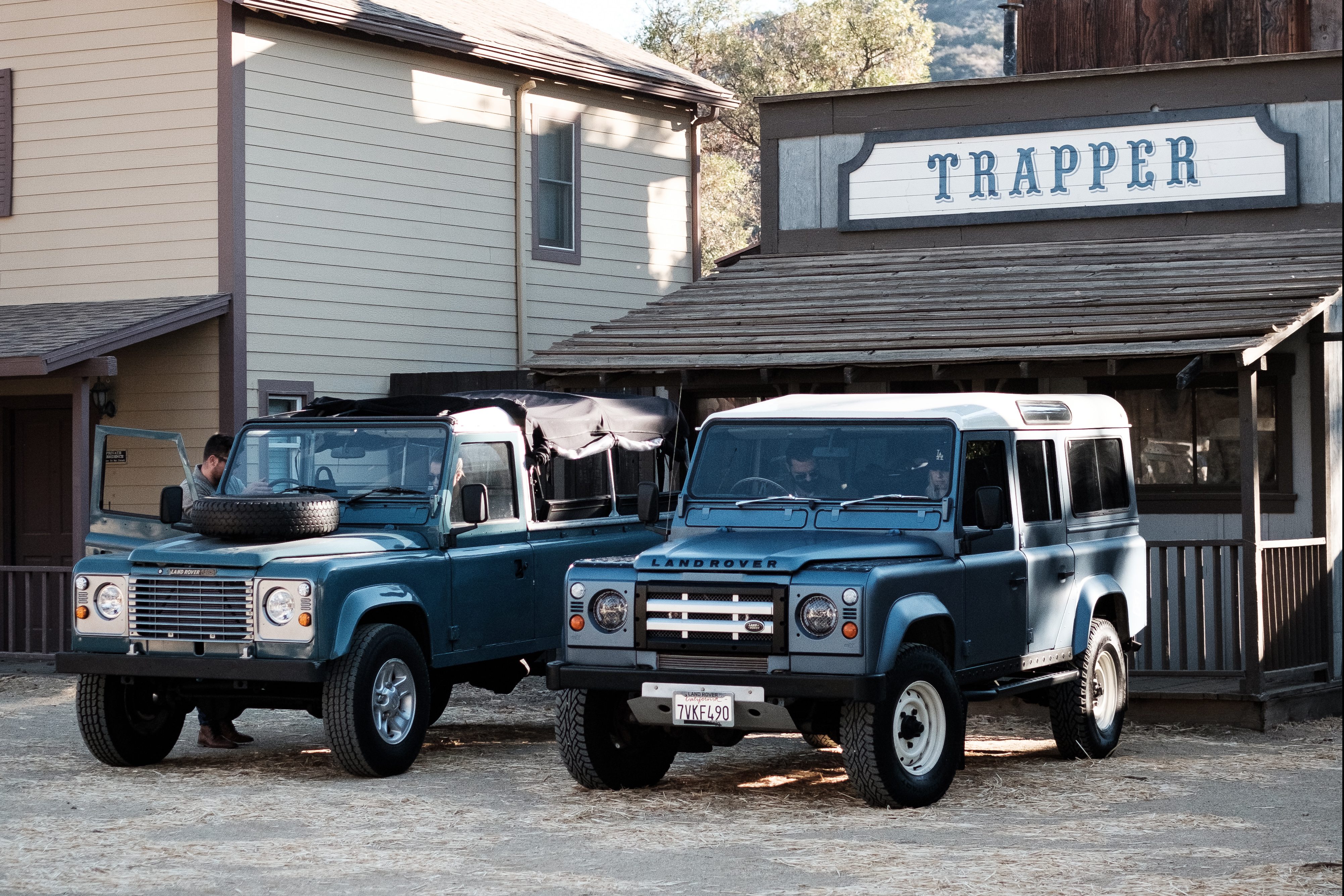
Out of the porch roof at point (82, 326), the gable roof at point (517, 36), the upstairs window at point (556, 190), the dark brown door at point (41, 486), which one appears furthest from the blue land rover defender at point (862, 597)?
the upstairs window at point (556, 190)

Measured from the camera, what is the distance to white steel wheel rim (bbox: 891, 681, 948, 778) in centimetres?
880

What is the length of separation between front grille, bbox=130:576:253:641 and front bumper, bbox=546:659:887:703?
5.93 ft

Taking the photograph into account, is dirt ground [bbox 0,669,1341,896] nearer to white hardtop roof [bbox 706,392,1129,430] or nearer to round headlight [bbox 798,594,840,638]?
round headlight [bbox 798,594,840,638]

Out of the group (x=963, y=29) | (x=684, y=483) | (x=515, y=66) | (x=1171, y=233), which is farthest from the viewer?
(x=963, y=29)

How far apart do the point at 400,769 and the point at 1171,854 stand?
4382 mm

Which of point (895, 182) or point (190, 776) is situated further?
point (895, 182)

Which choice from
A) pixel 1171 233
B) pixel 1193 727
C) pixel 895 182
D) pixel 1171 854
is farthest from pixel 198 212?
pixel 1171 854

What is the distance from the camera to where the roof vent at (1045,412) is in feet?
33.2

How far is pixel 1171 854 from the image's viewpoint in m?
7.85

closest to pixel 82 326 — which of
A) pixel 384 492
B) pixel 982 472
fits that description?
pixel 384 492

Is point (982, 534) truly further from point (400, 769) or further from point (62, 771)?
point (62, 771)

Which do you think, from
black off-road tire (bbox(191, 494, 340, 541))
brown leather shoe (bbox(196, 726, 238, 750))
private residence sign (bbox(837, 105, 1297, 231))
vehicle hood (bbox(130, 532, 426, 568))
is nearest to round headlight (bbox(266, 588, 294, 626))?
vehicle hood (bbox(130, 532, 426, 568))

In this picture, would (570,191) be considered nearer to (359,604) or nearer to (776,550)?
(359,604)

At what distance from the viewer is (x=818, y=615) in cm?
859
